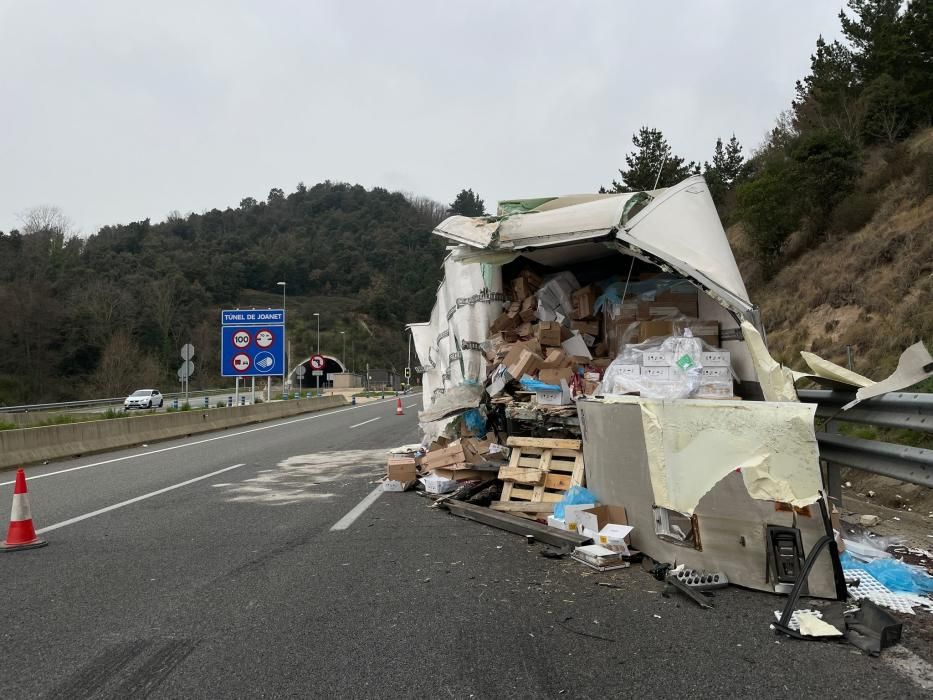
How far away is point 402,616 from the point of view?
4.16 m

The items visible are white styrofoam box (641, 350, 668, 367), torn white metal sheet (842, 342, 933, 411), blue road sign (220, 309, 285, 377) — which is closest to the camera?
torn white metal sheet (842, 342, 933, 411)

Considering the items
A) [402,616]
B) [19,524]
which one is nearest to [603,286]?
[402,616]

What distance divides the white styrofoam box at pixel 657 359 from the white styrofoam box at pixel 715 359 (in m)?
0.30

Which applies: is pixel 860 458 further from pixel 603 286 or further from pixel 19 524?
pixel 19 524

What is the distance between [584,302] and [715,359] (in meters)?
2.65

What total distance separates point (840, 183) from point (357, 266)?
104 metres

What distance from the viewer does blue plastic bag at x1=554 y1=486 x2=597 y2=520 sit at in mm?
6020

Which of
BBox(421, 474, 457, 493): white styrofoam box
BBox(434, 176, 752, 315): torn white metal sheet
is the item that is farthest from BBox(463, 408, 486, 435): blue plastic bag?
BBox(434, 176, 752, 315): torn white metal sheet

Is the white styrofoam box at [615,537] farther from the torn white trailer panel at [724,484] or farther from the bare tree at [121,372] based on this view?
the bare tree at [121,372]

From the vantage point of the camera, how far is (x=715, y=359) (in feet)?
21.4

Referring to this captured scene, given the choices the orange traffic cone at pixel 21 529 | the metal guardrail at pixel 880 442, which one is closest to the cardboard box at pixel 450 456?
the metal guardrail at pixel 880 442

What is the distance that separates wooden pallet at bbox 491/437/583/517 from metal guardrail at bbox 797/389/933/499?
2160mm

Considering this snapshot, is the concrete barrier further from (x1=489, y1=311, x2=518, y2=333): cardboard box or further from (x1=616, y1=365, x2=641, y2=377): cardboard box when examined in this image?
(x1=616, y1=365, x2=641, y2=377): cardboard box

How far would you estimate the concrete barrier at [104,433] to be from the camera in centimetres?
1369
